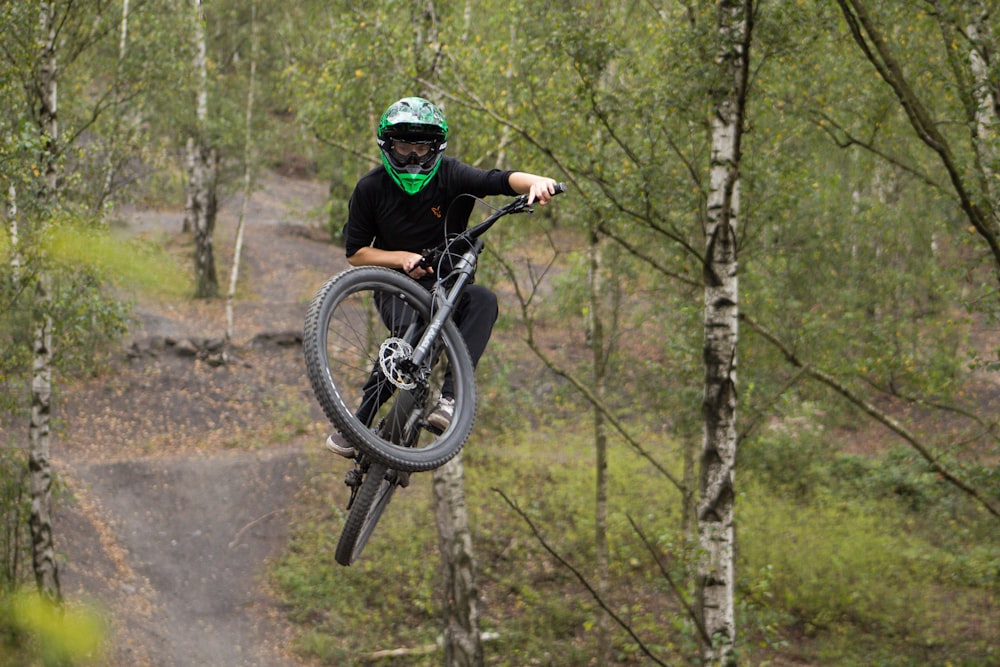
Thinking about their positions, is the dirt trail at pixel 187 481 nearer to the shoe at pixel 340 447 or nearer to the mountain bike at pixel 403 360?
the shoe at pixel 340 447

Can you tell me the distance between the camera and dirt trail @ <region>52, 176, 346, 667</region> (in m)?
17.4

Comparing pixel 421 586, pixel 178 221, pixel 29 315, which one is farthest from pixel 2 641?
pixel 178 221

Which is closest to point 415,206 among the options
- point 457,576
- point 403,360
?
point 403,360

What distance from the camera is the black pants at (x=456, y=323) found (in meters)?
5.08

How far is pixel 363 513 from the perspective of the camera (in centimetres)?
483

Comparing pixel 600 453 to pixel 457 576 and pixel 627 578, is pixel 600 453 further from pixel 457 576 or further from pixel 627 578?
pixel 627 578

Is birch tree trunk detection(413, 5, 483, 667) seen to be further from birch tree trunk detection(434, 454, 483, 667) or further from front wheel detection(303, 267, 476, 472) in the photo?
front wheel detection(303, 267, 476, 472)

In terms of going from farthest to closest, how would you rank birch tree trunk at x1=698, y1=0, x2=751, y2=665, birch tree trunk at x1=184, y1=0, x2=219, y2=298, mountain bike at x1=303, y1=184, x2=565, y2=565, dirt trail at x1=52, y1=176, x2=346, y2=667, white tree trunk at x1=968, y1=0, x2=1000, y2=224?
1. birch tree trunk at x1=184, y1=0, x2=219, y2=298
2. dirt trail at x1=52, y1=176, x2=346, y2=667
3. white tree trunk at x1=968, y1=0, x2=1000, y2=224
4. birch tree trunk at x1=698, y1=0, x2=751, y2=665
5. mountain bike at x1=303, y1=184, x2=565, y2=565

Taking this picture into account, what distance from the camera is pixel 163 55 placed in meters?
16.6

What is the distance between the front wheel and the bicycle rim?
0.20 m

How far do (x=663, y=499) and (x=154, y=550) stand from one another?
12134 millimetres

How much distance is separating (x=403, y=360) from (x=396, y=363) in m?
0.05

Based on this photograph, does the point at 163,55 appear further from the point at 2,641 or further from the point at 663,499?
the point at 663,499

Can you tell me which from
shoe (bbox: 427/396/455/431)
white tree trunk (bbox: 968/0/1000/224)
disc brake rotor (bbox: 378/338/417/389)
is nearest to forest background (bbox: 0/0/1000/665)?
white tree trunk (bbox: 968/0/1000/224)
